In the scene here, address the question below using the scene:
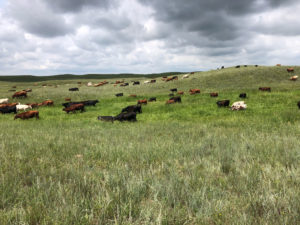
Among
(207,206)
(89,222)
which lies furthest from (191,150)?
(89,222)

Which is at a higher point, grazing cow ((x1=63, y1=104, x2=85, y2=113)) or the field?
the field

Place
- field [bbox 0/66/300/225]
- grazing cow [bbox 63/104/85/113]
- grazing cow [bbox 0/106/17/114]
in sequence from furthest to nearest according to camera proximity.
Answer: grazing cow [bbox 0/106/17/114] → grazing cow [bbox 63/104/85/113] → field [bbox 0/66/300/225]

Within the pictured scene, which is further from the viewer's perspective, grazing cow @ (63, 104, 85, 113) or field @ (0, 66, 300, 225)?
grazing cow @ (63, 104, 85, 113)

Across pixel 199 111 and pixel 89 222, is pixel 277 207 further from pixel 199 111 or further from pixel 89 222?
pixel 199 111

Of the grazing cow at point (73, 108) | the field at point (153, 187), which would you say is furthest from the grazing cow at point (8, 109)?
the field at point (153, 187)

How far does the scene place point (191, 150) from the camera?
531 cm

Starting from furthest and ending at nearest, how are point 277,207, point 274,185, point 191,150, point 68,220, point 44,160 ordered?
point 191,150, point 44,160, point 274,185, point 277,207, point 68,220

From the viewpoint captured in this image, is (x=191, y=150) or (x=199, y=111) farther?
(x=199, y=111)

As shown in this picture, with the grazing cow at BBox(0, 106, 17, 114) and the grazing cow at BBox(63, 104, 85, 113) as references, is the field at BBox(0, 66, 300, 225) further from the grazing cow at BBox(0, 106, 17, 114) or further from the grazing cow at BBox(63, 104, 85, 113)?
the grazing cow at BBox(0, 106, 17, 114)

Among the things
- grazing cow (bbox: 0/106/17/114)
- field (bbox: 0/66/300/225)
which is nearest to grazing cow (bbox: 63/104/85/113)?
grazing cow (bbox: 0/106/17/114)

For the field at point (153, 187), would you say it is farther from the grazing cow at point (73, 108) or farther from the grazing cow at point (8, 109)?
the grazing cow at point (8, 109)

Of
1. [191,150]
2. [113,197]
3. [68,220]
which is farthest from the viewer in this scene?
[191,150]

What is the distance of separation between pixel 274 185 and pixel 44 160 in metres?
4.85

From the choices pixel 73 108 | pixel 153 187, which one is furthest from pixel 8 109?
pixel 153 187
